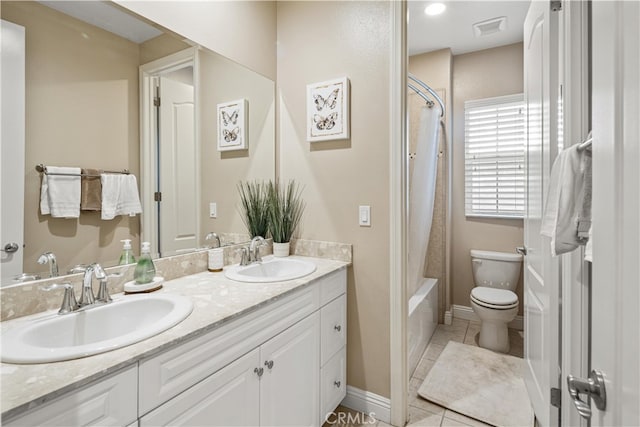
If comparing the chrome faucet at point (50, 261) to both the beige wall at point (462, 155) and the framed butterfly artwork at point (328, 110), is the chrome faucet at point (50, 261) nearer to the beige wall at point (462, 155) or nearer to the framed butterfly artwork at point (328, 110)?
the framed butterfly artwork at point (328, 110)

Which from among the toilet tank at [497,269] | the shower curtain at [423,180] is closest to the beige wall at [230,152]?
the shower curtain at [423,180]

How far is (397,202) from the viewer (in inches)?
67.4

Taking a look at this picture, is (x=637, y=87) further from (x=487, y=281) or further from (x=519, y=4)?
(x=487, y=281)

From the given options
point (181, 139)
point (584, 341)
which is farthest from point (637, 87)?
point (181, 139)

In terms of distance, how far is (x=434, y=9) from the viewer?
2410 mm

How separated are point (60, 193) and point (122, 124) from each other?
1.19ft

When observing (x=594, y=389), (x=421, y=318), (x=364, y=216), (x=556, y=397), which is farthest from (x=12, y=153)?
(x=421, y=318)

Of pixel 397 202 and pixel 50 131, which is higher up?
pixel 50 131

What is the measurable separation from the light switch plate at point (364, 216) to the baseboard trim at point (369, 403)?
3.28 feet

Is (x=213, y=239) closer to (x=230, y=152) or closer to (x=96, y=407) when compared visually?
(x=230, y=152)

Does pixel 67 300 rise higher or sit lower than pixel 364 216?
lower

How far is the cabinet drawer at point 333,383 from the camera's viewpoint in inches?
63.5

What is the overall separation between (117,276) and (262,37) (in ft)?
5.44

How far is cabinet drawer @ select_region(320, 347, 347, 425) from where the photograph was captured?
1.61 meters
